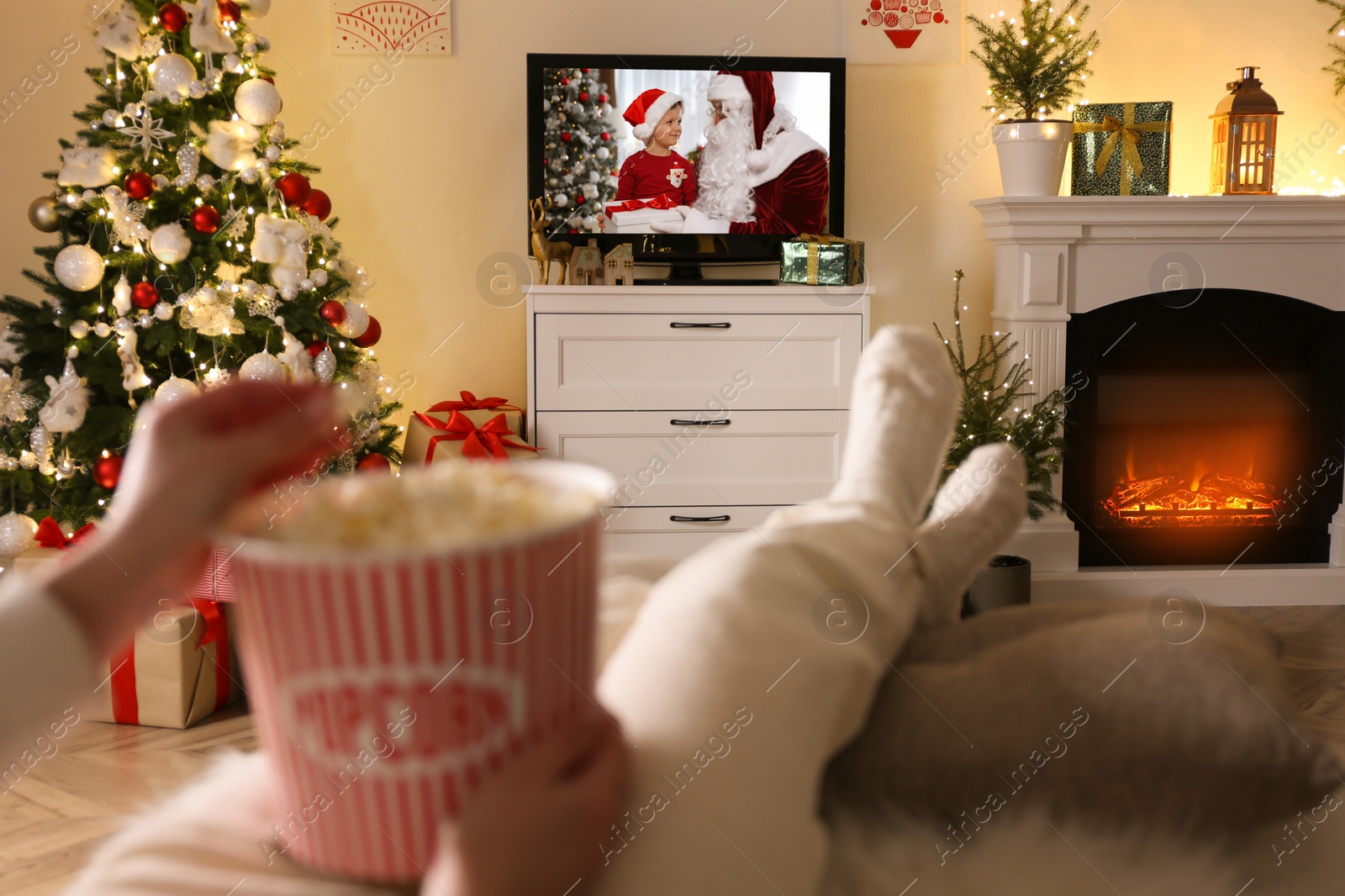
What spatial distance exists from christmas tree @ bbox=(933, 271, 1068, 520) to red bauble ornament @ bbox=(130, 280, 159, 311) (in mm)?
1819

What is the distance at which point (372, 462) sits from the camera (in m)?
2.10

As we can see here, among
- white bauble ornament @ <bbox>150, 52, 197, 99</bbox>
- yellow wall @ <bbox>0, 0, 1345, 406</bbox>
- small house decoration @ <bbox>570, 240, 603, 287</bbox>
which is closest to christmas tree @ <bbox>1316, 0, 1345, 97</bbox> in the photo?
yellow wall @ <bbox>0, 0, 1345, 406</bbox>

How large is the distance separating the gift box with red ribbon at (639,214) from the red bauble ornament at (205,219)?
1018 mm

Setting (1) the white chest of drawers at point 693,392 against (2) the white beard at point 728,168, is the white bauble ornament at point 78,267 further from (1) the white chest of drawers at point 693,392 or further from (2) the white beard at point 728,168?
(2) the white beard at point 728,168

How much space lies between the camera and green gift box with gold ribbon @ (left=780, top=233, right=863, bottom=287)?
8.40ft

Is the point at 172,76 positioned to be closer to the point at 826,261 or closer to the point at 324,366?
the point at 324,366

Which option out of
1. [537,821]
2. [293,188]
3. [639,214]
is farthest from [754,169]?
[537,821]

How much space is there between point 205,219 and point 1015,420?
6.43ft

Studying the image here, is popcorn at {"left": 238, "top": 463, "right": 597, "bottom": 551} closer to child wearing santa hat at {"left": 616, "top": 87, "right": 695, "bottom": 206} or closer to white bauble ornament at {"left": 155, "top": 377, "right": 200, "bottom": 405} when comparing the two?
white bauble ornament at {"left": 155, "top": 377, "right": 200, "bottom": 405}

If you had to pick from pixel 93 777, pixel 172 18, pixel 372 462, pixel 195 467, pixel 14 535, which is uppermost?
pixel 172 18

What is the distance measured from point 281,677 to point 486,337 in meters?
2.79

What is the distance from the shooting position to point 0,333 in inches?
82.3

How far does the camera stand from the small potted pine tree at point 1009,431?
2438 mm

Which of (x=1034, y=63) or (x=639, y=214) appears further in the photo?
(x=639, y=214)
